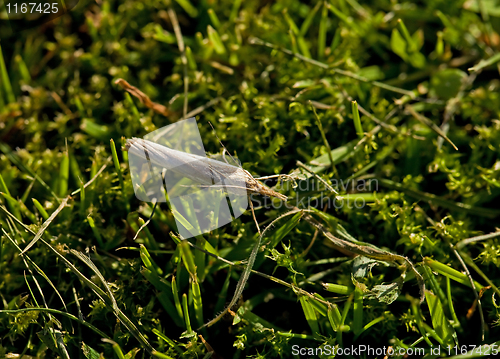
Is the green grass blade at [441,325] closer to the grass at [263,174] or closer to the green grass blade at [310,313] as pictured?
the grass at [263,174]

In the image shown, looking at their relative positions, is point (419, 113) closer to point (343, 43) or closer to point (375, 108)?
point (375, 108)

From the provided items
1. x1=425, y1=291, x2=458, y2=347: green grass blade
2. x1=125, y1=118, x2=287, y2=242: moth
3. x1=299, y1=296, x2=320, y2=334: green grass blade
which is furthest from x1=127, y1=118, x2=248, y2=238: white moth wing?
x1=425, y1=291, x2=458, y2=347: green grass blade

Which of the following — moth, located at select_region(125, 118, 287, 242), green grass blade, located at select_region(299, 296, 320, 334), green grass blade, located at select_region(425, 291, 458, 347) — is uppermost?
moth, located at select_region(125, 118, 287, 242)

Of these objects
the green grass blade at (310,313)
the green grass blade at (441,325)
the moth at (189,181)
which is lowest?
the green grass blade at (441,325)

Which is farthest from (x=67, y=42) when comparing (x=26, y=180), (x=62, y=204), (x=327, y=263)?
(x=327, y=263)

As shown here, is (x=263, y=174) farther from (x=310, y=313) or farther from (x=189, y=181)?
(x=310, y=313)

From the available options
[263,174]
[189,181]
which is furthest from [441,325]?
[189,181]

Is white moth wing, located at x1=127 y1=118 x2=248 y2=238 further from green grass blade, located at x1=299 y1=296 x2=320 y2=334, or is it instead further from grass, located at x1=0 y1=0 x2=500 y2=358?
green grass blade, located at x1=299 y1=296 x2=320 y2=334

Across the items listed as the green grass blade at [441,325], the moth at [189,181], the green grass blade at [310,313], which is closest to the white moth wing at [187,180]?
the moth at [189,181]
